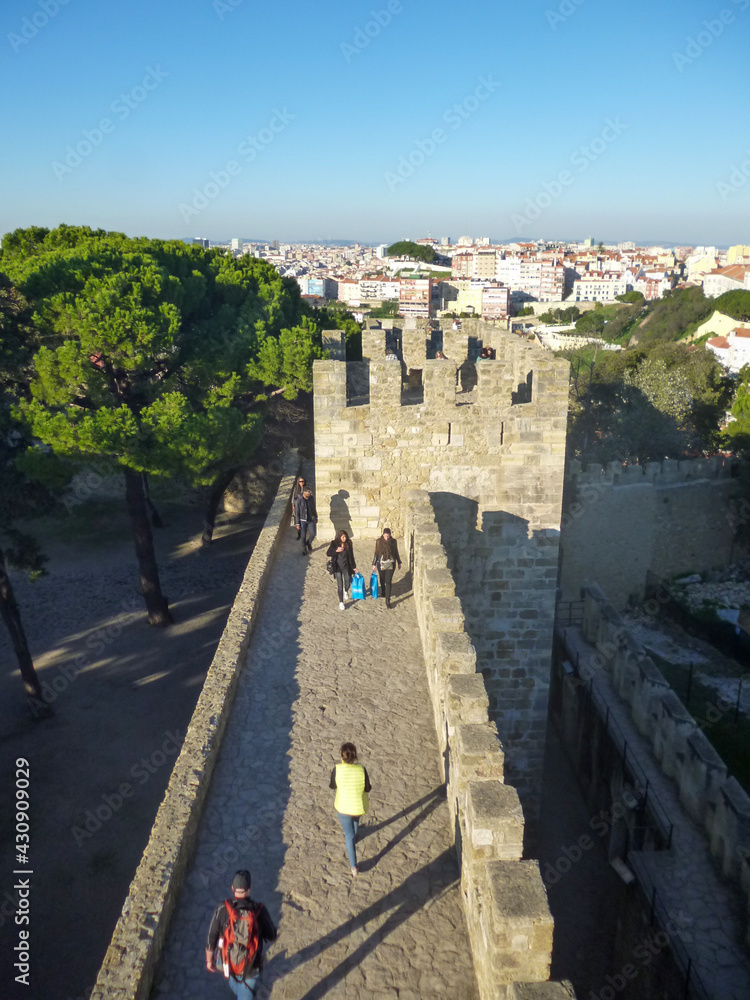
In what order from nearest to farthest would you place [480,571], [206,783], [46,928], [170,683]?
1. [206,783]
2. [46,928]
3. [480,571]
4. [170,683]

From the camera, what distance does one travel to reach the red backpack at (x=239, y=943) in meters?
3.64

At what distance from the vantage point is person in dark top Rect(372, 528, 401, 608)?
8000mm

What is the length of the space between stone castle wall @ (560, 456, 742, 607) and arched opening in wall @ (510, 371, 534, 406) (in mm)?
6921

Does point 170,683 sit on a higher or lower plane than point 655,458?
lower

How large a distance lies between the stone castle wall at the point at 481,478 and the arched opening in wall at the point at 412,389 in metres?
0.32

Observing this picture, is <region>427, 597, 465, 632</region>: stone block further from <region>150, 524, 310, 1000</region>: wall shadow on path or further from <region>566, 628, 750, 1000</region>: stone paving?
<region>566, 628, 750, 1000</region>: stone paving

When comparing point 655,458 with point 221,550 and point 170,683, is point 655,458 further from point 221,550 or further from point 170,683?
point 170,683

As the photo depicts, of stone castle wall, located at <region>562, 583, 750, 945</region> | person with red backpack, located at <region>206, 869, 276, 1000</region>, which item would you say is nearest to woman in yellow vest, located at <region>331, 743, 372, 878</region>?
person with red backpack, located at <region>206, 869, 276, 1000</region>

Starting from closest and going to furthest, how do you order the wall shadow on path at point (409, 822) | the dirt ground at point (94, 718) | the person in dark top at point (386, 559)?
the wall shadow on path at point (409, 822)
the person in dark top at point (386, 559)
the dirt ground at point (94, 718)

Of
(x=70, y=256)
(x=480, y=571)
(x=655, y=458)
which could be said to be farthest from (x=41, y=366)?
(x=655, y=458)

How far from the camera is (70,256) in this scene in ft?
46.4

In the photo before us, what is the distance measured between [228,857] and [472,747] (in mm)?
1809

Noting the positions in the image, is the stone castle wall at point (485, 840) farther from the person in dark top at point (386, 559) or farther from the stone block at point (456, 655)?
the person in dark top at point (386, 559)

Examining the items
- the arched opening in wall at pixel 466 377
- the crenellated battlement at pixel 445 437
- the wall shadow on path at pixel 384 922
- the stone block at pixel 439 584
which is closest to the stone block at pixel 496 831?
the wall shadow on path at pixel 384 922
